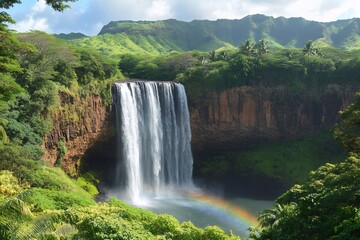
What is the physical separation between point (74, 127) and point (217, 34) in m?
92.0

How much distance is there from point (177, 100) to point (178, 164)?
6673 mm

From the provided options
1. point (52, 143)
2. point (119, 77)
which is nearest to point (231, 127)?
point (119, 77)

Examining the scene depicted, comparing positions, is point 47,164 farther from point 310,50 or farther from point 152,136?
point 310,50

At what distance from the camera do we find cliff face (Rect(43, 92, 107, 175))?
29.7 metres

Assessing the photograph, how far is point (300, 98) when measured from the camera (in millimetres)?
43000

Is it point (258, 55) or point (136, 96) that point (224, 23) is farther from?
point (136, 96)

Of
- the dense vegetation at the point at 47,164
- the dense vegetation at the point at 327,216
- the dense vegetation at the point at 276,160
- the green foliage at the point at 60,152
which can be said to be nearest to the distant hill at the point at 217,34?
the dense vegetation at the point at 276,160

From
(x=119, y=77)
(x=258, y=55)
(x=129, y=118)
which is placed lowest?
(x=129, y=118)

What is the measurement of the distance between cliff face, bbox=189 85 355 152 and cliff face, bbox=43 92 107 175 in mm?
10772

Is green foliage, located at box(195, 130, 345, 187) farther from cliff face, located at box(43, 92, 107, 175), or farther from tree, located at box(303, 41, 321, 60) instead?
cliff face, located at box(43, 92, 107, 175)

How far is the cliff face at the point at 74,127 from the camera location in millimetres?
29672

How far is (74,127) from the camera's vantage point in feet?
105

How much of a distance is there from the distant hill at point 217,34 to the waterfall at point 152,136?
4607cm

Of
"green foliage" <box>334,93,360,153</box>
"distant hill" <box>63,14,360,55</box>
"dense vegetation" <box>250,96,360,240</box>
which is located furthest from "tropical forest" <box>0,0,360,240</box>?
"distant hill" <box>63,14,360,55</box>
